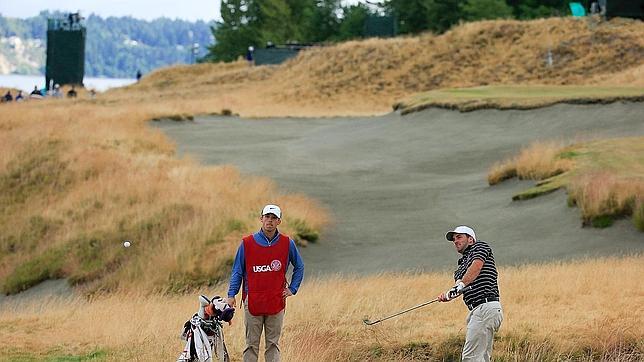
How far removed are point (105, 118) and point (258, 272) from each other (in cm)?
3893

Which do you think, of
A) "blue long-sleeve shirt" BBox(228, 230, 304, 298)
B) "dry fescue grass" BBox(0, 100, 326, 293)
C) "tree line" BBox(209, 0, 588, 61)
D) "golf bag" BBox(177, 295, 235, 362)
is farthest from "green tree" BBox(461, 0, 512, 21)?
"golf bag" BBox(177, 295, 235, 362)

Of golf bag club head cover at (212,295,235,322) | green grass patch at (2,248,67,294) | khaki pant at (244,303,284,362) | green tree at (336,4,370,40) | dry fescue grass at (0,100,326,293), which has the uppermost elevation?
green tree at (336,4,370,40)

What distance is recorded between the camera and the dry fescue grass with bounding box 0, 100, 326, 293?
27.1 metres

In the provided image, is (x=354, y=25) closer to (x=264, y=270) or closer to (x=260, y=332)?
(x=260, y=332)

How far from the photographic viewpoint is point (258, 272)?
11.8 meters

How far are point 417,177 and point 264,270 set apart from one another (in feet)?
80.9

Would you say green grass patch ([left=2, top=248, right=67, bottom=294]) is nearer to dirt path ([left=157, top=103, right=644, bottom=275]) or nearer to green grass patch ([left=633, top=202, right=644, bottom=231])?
dirt path ([left=157, top=103, right=644, bottom=275])

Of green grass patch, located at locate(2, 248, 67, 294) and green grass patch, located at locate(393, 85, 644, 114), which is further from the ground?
green grass patch, located at locate(393, 85, 644, 114)

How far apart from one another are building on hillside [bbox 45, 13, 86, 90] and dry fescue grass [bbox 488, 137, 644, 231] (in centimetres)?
5549

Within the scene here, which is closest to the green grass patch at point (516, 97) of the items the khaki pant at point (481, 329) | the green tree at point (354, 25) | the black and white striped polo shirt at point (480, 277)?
the black and white striped polo shirt at point (480, 277)

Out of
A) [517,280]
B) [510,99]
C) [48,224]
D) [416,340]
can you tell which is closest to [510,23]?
[510,99]

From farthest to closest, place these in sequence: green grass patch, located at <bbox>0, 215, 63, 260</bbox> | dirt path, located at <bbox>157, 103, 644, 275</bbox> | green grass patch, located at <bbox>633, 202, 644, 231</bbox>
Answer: green grass patch, located at <bbox>0, 215, 63, 260</bbox>
dirt path, located at <bbox>157, 103, 644, 275</bbox>
green grass patch, located at <bbox>633, 202, 644, 231</bbox>

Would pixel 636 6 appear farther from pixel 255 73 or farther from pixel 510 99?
pixel 255 73

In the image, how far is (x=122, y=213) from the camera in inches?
1230
